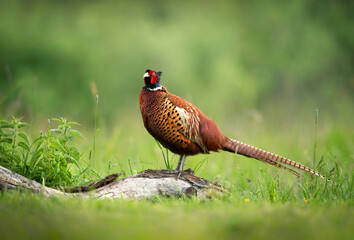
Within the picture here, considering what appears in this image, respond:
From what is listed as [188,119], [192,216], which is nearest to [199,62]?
[188,119]

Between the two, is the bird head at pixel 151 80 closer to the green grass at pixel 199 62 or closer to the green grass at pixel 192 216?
the green grass at pixel 192 216

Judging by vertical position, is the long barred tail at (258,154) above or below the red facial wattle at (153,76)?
below

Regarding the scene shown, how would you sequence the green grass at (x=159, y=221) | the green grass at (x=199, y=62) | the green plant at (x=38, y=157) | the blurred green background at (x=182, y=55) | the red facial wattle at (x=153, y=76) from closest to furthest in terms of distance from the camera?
1. the green grass at (x=159, y=221)
2. the green plant at (x=38, y=157)
3. the red facial wattle at (x=153, y=76)
4. the green grass at (x=199, y=62)
5. the blurred green background at (x=182, y=55)

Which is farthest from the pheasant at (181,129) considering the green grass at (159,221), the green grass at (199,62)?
the green grass at (199,62)

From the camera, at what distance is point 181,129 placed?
17.8ft

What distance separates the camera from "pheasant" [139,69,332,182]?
5.44 metres

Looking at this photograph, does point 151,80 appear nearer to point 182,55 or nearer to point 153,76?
point 153,76

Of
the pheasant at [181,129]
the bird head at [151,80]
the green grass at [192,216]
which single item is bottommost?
the green grass at [192,216]

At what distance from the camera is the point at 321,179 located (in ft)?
17.5

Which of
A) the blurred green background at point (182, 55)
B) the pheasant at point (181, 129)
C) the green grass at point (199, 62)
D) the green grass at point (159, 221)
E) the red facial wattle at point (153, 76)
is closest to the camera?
the green grass at point (159, 221)

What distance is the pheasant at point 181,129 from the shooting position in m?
5.44

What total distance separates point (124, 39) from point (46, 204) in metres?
14.6

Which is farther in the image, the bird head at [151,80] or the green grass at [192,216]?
the bird head at [151,80]

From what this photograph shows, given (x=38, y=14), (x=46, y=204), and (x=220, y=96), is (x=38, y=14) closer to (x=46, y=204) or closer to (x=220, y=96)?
A: (x=220, y=96)
